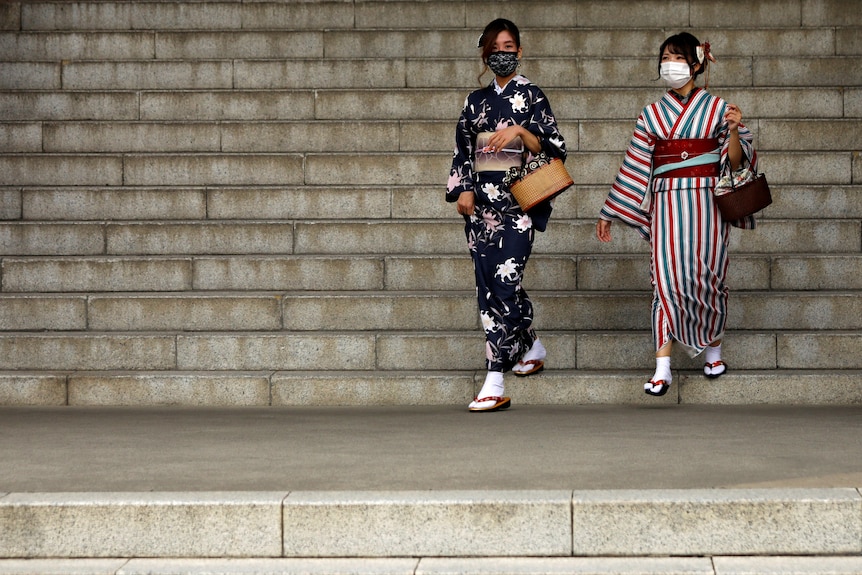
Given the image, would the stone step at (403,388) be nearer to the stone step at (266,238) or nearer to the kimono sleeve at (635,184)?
the kimono sleeve at (635,184)

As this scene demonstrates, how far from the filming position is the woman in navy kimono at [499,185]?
701cm

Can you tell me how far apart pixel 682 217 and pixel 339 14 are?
174 inches

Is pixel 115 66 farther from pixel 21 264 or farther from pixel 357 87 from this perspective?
pixel 21 264

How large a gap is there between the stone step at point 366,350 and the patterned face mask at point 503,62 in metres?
1.47

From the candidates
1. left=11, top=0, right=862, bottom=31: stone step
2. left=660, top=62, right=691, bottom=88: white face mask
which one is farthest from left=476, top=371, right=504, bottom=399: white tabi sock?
left=11, top=0, right=862, bottom=31: stone step

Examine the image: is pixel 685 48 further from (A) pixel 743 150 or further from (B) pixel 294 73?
(B) pixel 294 73

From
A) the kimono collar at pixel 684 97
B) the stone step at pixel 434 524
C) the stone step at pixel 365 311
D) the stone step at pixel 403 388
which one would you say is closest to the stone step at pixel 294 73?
the stone step at pixel 365 311

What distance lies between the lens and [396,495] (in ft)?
16.0

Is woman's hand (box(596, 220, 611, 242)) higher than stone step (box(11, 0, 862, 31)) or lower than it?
lower

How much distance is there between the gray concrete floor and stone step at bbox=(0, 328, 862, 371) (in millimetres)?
427

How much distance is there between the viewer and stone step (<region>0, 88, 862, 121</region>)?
9.55 metres

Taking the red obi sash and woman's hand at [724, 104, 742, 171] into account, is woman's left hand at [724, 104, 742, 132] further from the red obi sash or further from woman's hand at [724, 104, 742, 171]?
the red obi sash

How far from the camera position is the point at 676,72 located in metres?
7.01

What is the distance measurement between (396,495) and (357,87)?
18.3 ft
